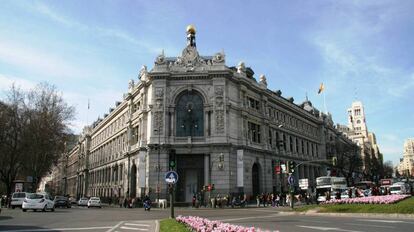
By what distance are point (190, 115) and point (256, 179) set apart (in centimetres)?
1413

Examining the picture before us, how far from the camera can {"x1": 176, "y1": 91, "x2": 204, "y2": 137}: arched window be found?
1954 inches

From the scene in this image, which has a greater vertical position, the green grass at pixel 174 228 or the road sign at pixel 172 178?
the road sign at pixel 172 178

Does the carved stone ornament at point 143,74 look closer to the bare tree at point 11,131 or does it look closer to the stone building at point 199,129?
the stone building at point 199,129

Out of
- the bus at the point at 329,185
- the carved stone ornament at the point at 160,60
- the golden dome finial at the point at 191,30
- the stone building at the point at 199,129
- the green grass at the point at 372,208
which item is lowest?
the green grass at the point at 372,208

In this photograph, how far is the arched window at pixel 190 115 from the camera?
49625 mm

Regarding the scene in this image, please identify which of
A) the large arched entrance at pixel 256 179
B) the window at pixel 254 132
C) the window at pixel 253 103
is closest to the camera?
the large arched entrance at pixel 256 179

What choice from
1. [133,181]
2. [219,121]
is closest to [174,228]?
[219,121]

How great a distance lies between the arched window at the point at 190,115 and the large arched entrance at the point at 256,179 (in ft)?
35.9

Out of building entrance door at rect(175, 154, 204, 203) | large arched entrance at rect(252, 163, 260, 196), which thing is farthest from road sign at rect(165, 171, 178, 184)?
large arched entrance at rect(252, 163, 260, 196)

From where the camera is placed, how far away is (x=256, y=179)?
55.6 m

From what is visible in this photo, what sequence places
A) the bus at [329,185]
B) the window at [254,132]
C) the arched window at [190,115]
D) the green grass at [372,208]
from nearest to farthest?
the green grass at [372,208]
the arched window at [190,115]
the bus at [329,185]
the window at [254,132]

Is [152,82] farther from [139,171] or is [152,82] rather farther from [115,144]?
[115,144]

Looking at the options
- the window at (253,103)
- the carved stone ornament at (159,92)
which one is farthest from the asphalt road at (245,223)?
the window at (253,103)

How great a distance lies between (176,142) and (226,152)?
639cm
